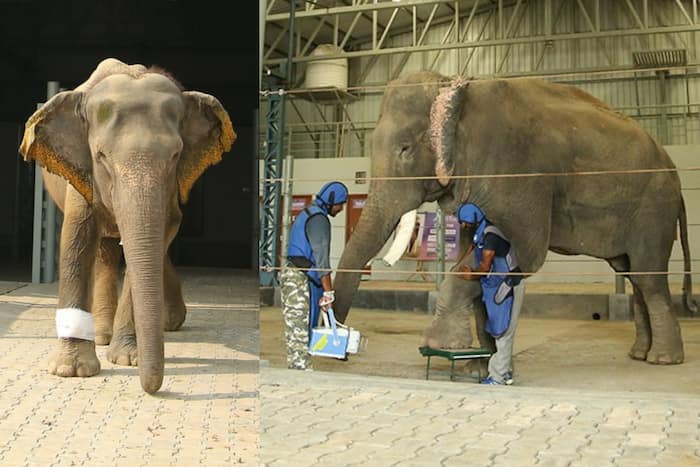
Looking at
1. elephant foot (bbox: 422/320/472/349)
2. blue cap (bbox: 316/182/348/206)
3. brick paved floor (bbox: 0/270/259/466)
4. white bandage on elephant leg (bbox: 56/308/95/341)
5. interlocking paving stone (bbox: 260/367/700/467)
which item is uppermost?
blue cap (bbox: 316/182/348/206)

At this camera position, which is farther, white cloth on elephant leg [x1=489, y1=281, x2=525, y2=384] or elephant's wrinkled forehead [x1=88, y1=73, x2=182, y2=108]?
white cloth on elephant leg [x1=489, y1=281, x2=525, y2=384]

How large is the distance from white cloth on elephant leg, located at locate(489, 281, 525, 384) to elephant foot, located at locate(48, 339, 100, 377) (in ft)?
3.05

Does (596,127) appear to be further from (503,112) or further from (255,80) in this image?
(255,80)

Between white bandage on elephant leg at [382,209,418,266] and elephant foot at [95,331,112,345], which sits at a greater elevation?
white bandage on elephant leg at [382,209,418,266]

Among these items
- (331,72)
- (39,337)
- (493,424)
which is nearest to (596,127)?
(331,72)

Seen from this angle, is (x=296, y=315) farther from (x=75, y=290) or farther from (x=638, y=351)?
(x=638, y=351)

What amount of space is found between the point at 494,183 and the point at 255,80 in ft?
3.11

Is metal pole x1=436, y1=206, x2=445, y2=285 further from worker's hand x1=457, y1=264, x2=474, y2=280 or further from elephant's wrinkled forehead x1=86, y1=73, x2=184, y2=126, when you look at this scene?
elephant's wrinkled forehead x1=86, y1=73, x2=184, y2=126

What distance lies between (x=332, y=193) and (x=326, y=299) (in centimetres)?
25

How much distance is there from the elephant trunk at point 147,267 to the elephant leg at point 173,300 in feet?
0.20

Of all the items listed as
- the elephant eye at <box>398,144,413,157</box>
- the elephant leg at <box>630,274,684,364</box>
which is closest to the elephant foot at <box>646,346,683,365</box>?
the elephant leg at <box>630,274,684,364</box>

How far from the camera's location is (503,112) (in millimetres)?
2008

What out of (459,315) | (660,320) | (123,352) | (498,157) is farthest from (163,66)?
(660,320)

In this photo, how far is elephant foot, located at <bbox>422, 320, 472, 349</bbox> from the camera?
6.88 ft
